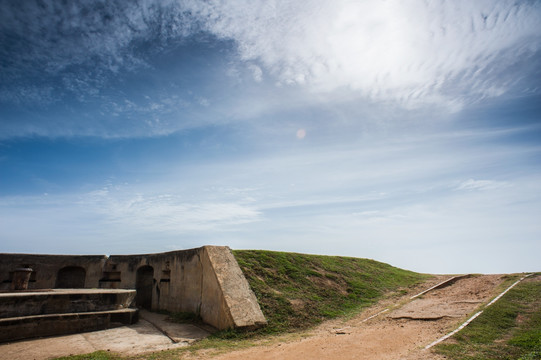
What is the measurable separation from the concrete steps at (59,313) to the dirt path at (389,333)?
5.00 m

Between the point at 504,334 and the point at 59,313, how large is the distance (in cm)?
1274

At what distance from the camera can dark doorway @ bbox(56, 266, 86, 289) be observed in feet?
47.7

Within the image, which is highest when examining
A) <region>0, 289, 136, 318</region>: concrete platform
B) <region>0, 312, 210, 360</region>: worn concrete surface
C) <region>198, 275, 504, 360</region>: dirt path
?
<region>0, 289, 136, 318</region>: concrete platform

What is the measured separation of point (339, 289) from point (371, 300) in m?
1.43

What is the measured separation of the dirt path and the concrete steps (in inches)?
197

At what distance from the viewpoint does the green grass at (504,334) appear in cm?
615

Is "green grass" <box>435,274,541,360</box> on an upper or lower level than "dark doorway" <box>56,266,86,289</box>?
lower

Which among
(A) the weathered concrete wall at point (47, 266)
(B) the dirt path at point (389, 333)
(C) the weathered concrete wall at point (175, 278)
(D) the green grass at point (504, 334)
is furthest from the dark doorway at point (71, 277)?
(D) the green grass at point (504, 334)

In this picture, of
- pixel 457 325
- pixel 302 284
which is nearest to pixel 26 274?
pixel 302 284

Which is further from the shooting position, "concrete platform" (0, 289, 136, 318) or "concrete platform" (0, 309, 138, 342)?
"concrete platform" (0, 289, 136, 318)

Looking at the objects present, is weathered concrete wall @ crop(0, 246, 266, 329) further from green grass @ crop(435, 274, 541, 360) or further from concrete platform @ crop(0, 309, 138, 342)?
green grass @ crop(435, 274, 541, 360)

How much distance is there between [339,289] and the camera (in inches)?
541

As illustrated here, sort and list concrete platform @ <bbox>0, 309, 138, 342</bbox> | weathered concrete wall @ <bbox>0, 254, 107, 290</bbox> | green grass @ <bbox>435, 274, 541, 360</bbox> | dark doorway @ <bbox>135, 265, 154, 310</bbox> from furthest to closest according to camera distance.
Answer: dark doorway @ <bbox>135, 265, 154, 310</bbox>
weathered concrete wall @ <bbox>0, 254, 107, 290</bbox>
concrete platform @ <bbox>0, 309, 138, 342</bbox>
green grass @ <bbox>435, 274, 541, 360</bbox>

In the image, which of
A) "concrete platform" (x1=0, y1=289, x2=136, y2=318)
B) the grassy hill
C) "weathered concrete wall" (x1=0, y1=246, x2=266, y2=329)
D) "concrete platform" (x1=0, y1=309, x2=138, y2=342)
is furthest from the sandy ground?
"weathered concrete wall" (x1=0, y1=246, x2=266, y2=329)
